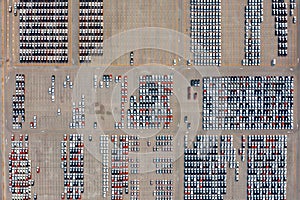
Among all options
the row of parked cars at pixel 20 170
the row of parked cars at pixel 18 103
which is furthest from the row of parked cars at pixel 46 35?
the row of parked cars at pixel 20 170

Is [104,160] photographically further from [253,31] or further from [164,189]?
[253,31]

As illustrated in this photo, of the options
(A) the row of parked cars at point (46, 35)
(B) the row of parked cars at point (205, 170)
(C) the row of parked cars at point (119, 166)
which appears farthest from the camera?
(B) the row of parked cars at point (205, 170)

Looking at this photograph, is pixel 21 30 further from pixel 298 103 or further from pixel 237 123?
pixel 298 103

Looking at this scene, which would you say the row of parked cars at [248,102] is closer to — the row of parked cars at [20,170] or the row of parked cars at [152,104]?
the row of parked cars at [152,104]

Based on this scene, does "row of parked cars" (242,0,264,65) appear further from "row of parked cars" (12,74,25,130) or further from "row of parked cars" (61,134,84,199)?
"row of parked cars" (12,74,25,130)

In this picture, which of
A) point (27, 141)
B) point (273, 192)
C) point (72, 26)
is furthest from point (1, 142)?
point (273, 192)

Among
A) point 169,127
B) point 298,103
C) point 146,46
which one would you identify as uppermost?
point 146,46
